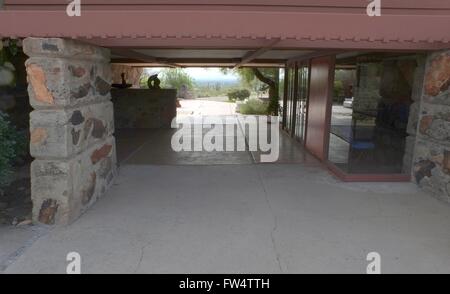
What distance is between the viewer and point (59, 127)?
15.0 feet

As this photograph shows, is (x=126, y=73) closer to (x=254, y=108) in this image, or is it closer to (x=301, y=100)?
(x=254, y=108)

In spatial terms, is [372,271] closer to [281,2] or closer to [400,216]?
[400,216]

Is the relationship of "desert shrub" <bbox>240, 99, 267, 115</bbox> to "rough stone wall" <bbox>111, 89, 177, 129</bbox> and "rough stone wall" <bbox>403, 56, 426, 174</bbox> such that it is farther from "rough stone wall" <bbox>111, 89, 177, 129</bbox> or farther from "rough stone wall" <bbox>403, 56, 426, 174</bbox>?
"rough stone wall" <bbox>403, 56, 426, 174</bbox>

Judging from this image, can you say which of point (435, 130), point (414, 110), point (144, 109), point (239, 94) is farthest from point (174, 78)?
point (435, 130)

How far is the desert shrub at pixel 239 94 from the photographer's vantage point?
30402 millimetres

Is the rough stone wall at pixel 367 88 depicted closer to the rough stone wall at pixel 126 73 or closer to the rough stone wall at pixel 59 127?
the rough stone wall at pixel 59 127

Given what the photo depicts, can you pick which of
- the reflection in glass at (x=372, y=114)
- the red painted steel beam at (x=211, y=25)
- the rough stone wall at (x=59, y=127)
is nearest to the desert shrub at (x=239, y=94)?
the reflection in glass at (x=372, y=114)

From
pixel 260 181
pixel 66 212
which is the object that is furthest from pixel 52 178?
pixel 260 181

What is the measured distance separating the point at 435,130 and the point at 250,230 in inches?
143

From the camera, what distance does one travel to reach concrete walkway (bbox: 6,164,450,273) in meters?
3.87

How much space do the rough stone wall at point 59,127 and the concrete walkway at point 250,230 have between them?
0.36m

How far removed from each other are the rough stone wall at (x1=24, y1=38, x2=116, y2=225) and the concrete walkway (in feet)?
1.18
